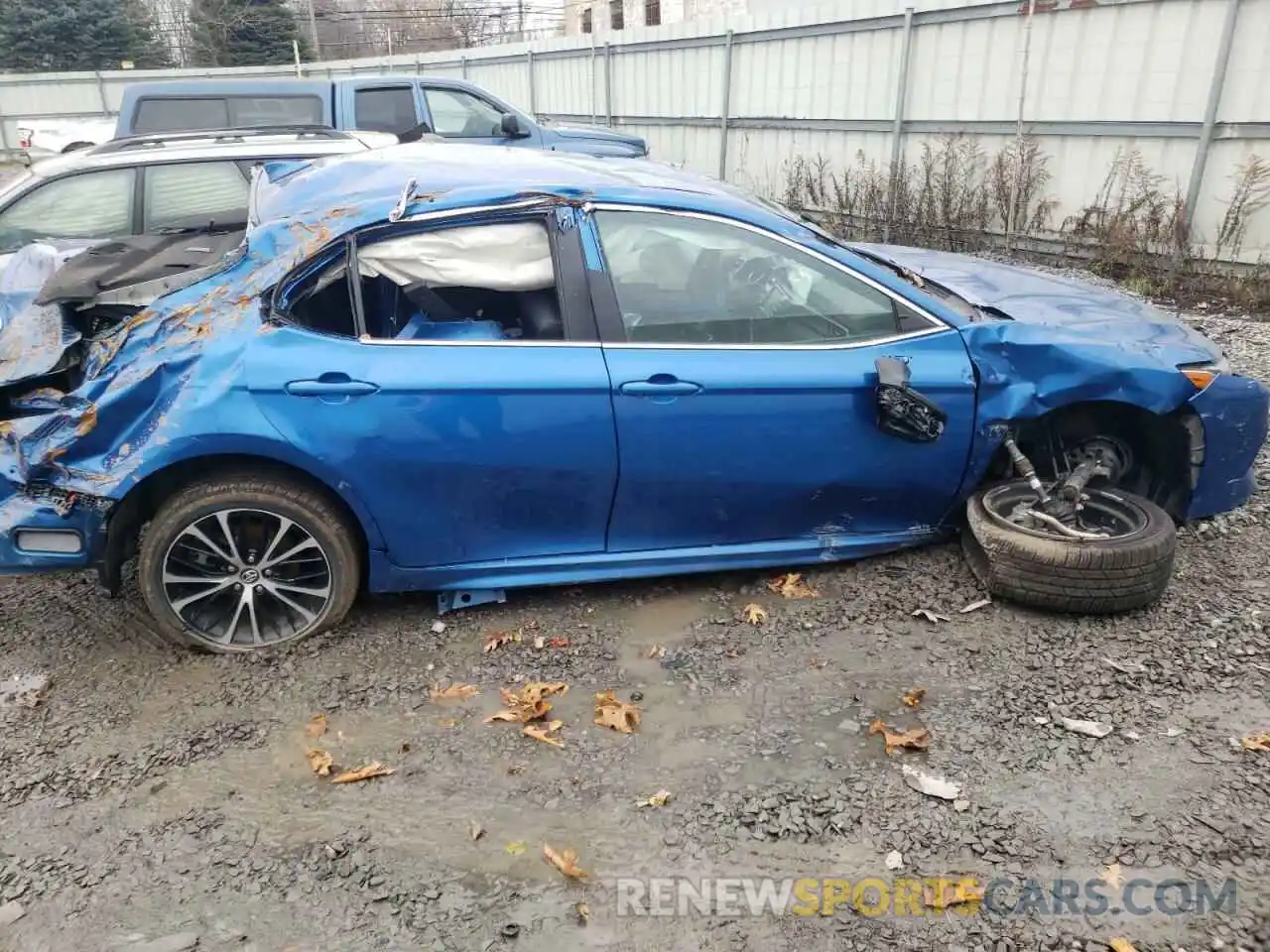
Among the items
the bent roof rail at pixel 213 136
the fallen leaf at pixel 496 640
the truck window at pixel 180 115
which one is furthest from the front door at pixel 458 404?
the truck window at pixel 180 115

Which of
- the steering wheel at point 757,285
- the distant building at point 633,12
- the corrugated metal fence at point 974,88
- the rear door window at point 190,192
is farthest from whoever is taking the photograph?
the distant building at point 633,12

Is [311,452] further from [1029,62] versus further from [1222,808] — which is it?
[1029,62]

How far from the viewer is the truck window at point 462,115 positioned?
1047 cm

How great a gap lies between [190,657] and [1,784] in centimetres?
75

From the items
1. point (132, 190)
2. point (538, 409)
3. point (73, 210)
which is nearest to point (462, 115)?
point (132, 190)

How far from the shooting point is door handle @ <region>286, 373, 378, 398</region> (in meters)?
3.33

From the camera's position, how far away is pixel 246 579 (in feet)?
11.6

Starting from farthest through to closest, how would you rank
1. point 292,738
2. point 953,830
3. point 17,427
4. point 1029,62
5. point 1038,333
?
point 1029,62 < point 1038,333 < point 17,427 < point 292,738 < point 953,830

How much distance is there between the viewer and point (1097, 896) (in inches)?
98.0

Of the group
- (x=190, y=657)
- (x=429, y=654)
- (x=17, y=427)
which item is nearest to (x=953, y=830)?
(x=429, y=654)

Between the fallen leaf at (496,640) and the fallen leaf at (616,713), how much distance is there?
50 cm

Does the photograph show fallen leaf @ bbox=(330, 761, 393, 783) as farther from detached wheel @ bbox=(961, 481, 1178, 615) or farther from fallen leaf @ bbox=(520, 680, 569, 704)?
detached wheel @ bbox=(961, 481, 1178, 615)

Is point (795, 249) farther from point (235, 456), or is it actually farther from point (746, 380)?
point (235, 456)

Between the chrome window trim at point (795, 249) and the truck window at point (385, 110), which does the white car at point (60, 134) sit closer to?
the truck window at point (385, 110)
